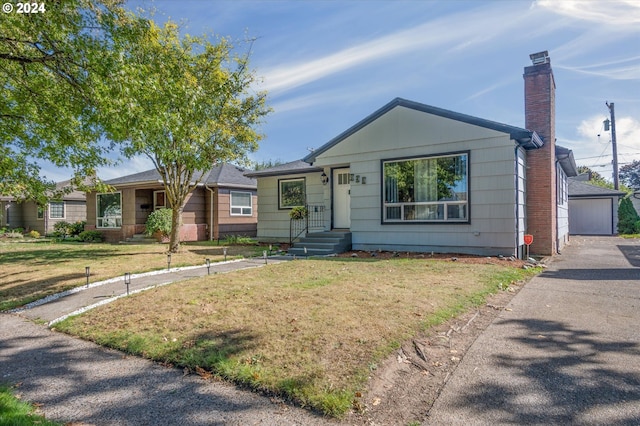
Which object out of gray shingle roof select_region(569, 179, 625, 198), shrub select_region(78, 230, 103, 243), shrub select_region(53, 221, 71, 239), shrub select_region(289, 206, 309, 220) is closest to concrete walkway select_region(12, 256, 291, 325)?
shrub select_region(289, 206, 309, 220)

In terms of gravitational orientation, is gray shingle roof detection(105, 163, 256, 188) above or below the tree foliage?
below

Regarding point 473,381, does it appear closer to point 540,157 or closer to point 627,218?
point 540,157

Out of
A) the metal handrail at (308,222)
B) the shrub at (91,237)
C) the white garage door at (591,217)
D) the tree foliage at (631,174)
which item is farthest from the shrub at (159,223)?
the tree foliage at (631,174)

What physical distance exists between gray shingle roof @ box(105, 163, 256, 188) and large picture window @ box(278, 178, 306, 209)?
2501 mm

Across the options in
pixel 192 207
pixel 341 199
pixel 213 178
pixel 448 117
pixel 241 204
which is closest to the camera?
pixel 448 117

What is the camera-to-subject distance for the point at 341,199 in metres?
13.1

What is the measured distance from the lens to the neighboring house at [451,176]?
962cm

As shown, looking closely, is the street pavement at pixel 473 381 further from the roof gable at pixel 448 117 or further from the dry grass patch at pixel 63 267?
the roof gable at pixel 448 117

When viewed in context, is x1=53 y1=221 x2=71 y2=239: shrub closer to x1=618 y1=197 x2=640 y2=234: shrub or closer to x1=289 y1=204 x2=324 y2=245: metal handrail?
x1=289 y1=204 x2=324 y2=245: metal handrail

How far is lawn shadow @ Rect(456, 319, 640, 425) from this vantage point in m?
2.55

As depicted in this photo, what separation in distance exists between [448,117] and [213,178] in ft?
39.1

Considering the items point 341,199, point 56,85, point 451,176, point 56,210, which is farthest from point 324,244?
point 56,210

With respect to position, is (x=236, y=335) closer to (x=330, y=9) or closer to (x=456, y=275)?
(x=456, y=275)

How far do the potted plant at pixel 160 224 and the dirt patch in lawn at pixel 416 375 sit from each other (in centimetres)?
1415
